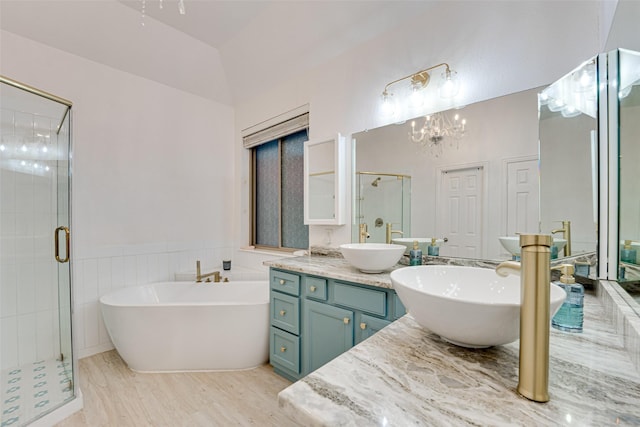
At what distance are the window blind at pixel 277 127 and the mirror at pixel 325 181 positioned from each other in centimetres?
36

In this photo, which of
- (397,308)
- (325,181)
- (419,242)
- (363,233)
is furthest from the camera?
(325,181)

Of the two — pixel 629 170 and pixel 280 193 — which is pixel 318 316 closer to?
pixel 629 170

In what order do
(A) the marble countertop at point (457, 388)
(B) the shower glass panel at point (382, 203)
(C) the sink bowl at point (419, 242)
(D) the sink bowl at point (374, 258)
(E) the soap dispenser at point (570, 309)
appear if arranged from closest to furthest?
(A) the marble countertop at point (457, 388) < (E) the soap dispenser at point (570, 309) < (D) the sink bowl at point (374, 258) < (C) the sink bowl at point (419, 242) < (B) the shower glass panel at point (382, 203)

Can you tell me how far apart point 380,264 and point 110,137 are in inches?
103

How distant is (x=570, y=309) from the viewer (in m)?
0.82

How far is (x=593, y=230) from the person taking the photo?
3.50 feet

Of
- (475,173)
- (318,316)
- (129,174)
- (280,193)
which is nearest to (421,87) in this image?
(475,173)

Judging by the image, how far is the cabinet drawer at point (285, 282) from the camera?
189 cm

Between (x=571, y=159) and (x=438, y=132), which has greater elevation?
(x=438, y=132)

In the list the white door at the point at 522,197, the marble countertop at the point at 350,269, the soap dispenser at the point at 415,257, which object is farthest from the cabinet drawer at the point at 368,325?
the white door at the point at 522,197

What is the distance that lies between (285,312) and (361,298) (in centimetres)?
68

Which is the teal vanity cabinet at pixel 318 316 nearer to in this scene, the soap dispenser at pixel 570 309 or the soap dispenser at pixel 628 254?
the soap dispenser at pixel 570 309

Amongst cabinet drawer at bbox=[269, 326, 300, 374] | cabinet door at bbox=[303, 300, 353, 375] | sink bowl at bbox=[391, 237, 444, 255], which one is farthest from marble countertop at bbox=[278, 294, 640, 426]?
cabinet drawer at bbox=[269, 326, 300, 374]

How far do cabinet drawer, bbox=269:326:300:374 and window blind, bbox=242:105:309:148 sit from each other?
1847 millimetres
